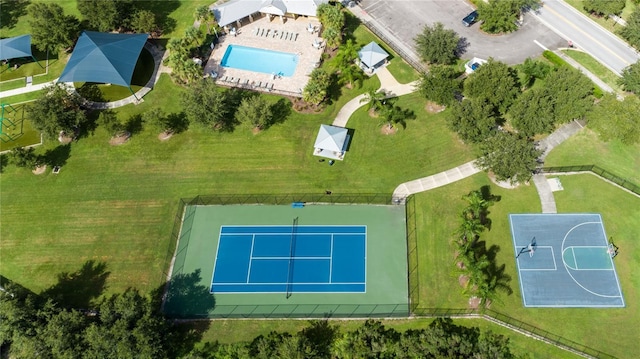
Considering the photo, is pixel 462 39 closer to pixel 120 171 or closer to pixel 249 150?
pixel 249 150

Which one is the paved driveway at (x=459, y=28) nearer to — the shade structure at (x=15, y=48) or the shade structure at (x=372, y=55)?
the shade structure at (x=372, y=55)

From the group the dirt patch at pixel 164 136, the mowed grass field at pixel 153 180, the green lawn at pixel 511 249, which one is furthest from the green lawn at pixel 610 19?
the dirt patch at pixel 164 136

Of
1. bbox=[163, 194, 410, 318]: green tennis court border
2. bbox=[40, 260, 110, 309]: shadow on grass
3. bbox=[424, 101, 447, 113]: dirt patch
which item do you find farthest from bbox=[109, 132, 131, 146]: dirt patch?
bbox=[424, 101, 447, 113]: dirt patch

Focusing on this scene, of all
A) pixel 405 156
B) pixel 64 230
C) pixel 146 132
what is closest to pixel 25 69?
pixel 146 132

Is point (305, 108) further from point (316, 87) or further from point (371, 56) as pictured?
point (371, 56)

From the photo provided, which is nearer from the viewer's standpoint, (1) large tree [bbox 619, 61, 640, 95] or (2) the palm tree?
(2) the palm tree

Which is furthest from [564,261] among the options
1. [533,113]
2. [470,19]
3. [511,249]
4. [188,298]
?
[188,298]

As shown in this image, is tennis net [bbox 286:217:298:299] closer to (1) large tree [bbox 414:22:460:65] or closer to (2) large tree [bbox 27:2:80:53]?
(1) large tree [bbox 414:22:460:65]
